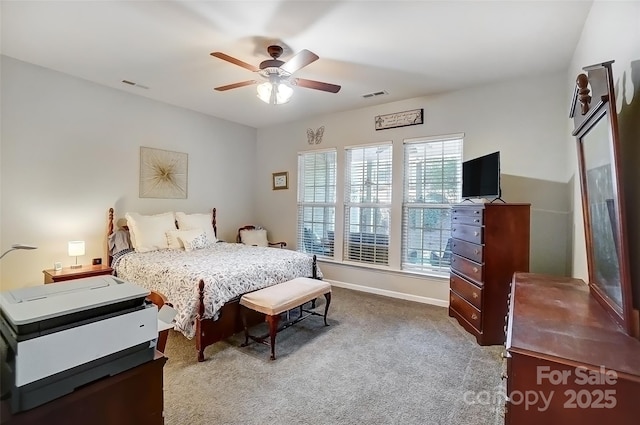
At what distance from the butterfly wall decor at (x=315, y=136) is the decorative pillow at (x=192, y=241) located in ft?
7.54

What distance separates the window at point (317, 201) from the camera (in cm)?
497

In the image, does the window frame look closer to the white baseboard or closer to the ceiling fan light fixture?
the white baseboard

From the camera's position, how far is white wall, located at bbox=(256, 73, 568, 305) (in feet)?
10.7

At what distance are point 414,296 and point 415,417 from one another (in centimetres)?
235

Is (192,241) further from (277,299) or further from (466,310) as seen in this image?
(466,310)

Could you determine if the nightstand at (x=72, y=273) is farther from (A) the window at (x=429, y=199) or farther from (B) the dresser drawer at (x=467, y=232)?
(B) the dresser drawer at (x=467, y=232)

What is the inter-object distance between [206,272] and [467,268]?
2570 mm

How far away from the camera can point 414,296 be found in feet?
13.5

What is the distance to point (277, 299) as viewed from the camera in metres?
2.71

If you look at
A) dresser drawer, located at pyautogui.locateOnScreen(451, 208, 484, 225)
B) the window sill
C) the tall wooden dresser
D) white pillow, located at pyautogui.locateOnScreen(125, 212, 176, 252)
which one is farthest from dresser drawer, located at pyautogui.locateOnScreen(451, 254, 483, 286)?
white pillow, located at pyautogui.locateOnScreen(125, 212, 176, 252)

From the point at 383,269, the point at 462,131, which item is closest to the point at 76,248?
the point at 383,269

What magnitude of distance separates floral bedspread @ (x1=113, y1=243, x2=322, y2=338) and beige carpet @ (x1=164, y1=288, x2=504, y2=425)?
1.49 ft

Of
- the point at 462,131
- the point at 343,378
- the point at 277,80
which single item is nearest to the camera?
the point at 343,378

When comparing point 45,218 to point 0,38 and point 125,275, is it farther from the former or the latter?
point 0,38
